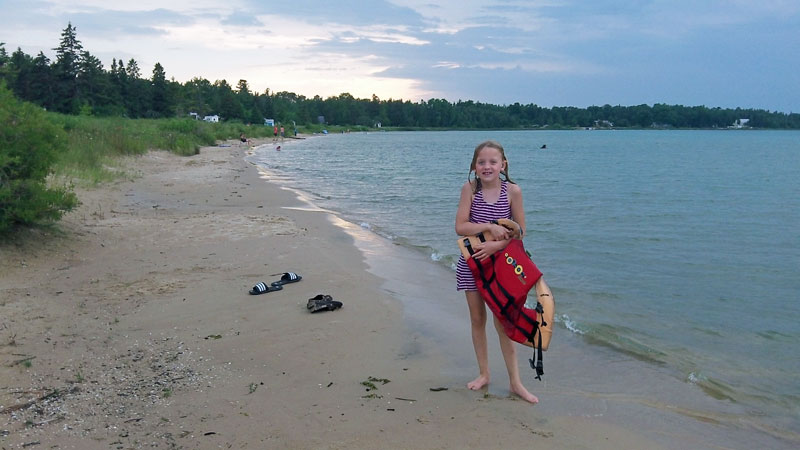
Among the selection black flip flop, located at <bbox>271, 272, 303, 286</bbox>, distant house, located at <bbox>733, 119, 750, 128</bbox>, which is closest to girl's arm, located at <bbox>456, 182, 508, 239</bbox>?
black flip flop, located at <bbox>271, 272, 303, 286</bbox>

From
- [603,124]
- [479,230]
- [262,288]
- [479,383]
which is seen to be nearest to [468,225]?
[479,230]

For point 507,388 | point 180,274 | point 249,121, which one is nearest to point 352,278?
point 180,274

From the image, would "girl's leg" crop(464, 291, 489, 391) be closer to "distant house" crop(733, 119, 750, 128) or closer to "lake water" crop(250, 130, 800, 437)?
"lake water" crop(250, 130, 800, 437)

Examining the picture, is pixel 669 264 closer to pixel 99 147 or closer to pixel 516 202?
pixel 516 202

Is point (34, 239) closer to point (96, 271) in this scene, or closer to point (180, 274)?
point (96, 271)

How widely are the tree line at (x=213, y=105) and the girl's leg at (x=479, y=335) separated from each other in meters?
8.62

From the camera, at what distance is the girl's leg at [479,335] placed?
4.46 metres

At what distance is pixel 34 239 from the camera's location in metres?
8.32

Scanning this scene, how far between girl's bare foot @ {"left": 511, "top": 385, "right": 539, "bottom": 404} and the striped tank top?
2.72 feet

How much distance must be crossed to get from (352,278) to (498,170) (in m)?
4.21

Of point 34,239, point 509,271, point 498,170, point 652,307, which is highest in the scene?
point 498,170

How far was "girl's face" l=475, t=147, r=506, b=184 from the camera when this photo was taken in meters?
4.22

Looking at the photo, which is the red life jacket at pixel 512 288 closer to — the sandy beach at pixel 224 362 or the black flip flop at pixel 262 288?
the sandy beach at pixel 224 362

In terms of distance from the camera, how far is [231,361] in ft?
16.4
